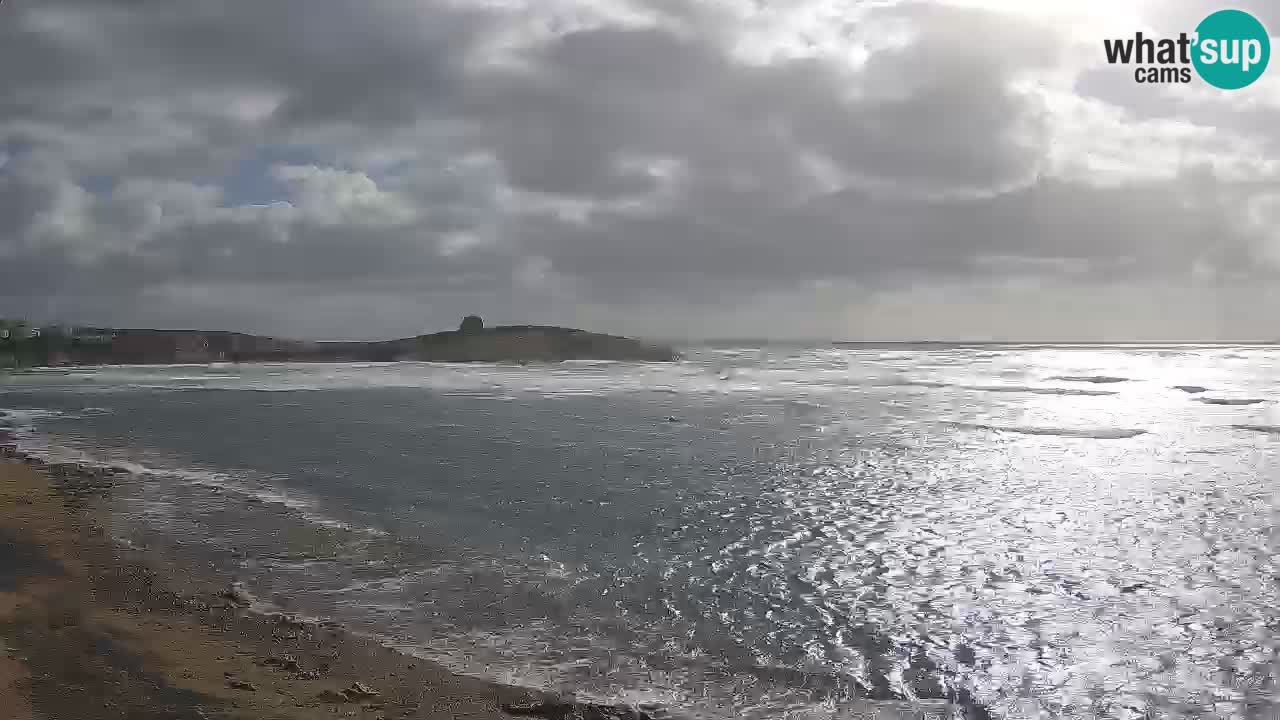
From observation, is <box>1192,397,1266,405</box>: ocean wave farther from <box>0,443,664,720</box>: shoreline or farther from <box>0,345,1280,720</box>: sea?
<box>0,443,664,720</box>: shoreline

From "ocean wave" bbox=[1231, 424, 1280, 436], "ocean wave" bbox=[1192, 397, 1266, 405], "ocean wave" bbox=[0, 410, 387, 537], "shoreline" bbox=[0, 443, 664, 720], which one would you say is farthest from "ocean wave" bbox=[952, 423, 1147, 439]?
"shoreline" bbox=[0, 443, 664, 720]

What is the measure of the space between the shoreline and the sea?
22.2 inches

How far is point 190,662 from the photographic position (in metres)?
8.45

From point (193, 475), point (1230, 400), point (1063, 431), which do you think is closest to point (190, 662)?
point (193, 475)

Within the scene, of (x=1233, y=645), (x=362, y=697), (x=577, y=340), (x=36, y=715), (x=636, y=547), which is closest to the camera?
(x=36, y=715)

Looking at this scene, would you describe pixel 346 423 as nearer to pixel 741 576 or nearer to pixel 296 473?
pixel 296 473

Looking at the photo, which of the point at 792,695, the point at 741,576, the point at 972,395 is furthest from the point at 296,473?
the point at 972,395

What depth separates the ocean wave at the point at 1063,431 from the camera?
104 feet

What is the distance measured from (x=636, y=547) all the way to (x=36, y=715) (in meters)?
8.66

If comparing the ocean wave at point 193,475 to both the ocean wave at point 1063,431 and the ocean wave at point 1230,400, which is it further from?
the ocean wave at point 1230,400

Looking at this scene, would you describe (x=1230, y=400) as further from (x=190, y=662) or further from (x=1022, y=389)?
(x=190, y=662)

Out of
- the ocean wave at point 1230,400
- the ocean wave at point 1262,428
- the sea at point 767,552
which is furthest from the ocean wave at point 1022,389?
the sea at point 767,552

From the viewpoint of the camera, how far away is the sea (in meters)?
8.76

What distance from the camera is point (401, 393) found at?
55781 mm
